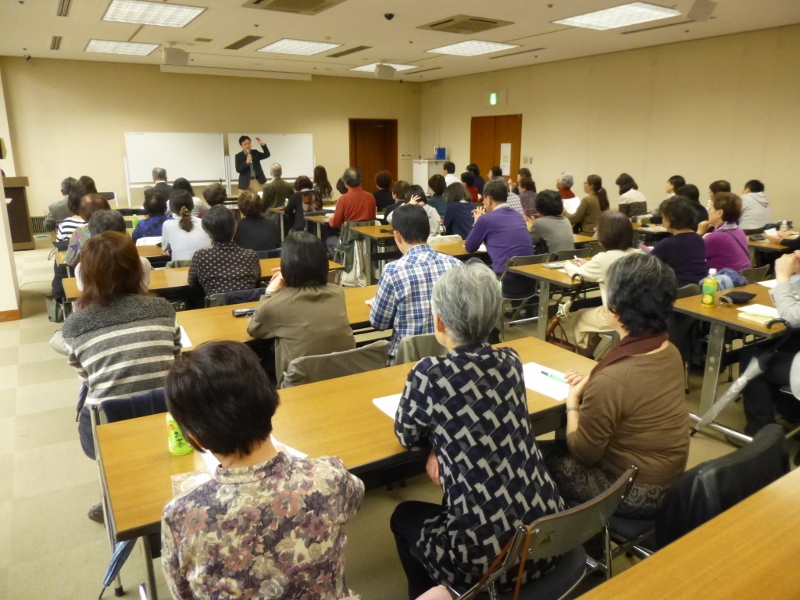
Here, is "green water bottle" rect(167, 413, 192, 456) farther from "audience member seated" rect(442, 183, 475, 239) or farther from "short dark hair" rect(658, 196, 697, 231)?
"audience member seated" rect(442, 183, 475, 239)

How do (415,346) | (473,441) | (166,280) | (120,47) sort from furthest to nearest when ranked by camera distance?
(120,47), (166,280), (415,346), (473,441)

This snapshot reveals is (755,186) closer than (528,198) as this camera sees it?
Yes

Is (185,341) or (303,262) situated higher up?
(303,262)

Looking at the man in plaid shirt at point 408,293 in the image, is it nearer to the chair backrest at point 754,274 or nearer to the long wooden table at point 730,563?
the long wooden table at point 730,563

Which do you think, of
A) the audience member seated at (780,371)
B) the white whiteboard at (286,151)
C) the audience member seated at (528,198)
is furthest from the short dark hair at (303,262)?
the white whiteboard at (286,151)

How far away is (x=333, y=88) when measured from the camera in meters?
12.1

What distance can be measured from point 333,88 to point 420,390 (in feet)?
38.7

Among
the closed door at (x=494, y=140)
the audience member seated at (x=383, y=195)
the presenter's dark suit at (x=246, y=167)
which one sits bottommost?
the audience member seated at (x=383, y=195)

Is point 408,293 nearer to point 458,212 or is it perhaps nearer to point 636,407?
point 636,407

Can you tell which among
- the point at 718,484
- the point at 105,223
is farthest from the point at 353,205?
the point at 718,484

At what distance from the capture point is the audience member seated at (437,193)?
21.8 feet

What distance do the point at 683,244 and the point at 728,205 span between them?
0.73 meters

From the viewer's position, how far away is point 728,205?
4.20 meters

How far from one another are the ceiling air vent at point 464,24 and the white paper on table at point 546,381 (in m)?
5.27
